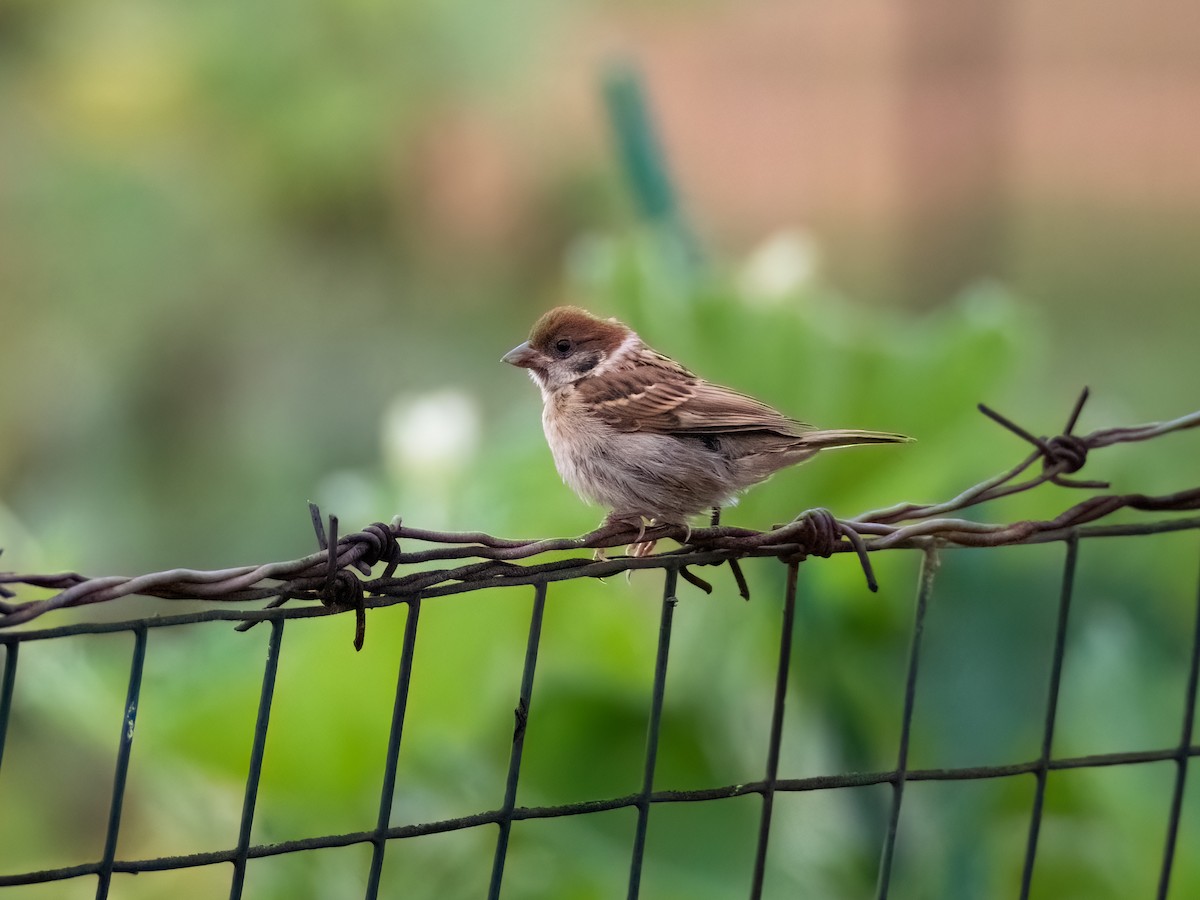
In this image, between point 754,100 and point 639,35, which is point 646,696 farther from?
point 754,100

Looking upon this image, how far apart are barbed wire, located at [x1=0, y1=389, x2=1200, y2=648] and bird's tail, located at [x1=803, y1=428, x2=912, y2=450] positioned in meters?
0.17

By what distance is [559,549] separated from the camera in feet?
4.85

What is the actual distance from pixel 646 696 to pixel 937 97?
5617 mm

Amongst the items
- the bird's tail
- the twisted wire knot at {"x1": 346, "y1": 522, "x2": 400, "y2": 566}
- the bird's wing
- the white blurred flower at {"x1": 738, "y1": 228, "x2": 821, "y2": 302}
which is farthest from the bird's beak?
the twisted wire knot at {"x1": 346, "y1": 522, "x2": 400, "y2": 566}

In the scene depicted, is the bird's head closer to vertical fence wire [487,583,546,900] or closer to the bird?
the bird

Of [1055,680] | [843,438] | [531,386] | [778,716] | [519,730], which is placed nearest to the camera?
[519,730]

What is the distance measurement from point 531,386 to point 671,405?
3202mm

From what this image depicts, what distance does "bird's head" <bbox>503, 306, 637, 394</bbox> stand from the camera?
2400 mm

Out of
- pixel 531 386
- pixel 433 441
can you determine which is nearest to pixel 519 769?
pixel 433 441

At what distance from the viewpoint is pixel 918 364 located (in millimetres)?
2934

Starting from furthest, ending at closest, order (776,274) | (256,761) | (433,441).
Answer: (776,274) < (433,441) < (256,761)

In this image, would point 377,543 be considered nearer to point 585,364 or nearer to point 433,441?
point 585,364

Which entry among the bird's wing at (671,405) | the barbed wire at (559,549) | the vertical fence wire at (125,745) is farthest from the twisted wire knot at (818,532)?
the vertical fence wire at (125,745)

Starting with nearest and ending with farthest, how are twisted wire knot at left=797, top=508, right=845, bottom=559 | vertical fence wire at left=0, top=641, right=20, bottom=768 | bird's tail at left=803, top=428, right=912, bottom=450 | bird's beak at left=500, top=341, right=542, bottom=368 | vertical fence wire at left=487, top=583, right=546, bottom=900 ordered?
vertical fence wire at left=0, top=641, right=20, bottom=768 < vertical fence wire at left=487, top=583, right=546, bottom=900 < twisted wire knot at left=797, top=508, right=845, bottom=559 < bird's tail at left=803, top=428, right=912, bottom=450 < bird's beak at left=500, top=341, right=542, bottom=368
